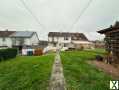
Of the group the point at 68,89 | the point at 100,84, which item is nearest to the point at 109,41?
the point at 100,84

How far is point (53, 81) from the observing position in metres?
8.91

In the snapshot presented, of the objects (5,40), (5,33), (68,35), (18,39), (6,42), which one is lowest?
(6,42)

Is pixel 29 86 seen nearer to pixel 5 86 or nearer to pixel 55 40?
pixel 5 86

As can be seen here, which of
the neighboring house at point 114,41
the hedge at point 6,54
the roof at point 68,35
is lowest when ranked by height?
the hedge at point 6,54

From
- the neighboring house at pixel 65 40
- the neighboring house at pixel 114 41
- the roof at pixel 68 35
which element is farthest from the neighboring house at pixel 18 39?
the neighboring house at pixel 114 41

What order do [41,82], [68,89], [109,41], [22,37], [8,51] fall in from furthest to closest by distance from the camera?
[22,37], [8,51], [109,41], [41,82], [68,89]

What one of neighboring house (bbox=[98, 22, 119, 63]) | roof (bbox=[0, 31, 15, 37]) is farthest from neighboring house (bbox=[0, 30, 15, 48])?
neighboring house (bbox=[98, 22, 119, 63])

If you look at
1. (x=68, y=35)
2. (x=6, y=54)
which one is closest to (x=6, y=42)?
(x=68, y=35)

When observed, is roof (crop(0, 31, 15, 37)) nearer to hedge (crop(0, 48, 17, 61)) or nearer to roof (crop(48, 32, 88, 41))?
roof (crop(48, 32, 88, 41))

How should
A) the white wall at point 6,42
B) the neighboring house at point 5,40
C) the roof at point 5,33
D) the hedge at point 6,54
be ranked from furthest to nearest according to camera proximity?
the roof at point 5,33 < the neighboring house at point 5,40 < the white wall at point 6,42 < the hedge at point 6,54

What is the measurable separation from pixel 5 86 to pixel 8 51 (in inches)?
664

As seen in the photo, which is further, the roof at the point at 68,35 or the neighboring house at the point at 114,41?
the roof at the point at 68,35

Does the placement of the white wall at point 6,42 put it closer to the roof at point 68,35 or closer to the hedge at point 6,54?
the roof at point 68,35

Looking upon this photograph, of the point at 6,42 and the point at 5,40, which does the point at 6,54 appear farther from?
the point at 5,40
